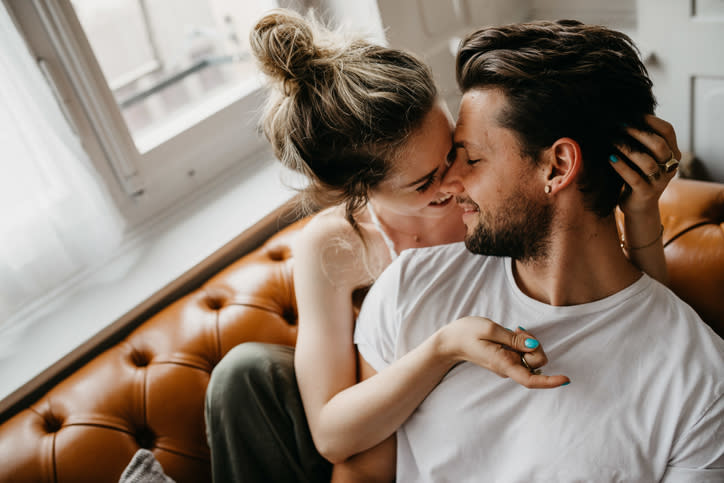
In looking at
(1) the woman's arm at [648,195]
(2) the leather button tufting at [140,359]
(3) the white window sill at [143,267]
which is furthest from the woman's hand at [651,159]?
(2) the leather button tufting at [140,359]

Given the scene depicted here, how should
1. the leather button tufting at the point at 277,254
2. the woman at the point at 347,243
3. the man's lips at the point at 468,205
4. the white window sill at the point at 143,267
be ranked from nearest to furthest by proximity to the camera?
1. the woman at the point at 347,243
2. the man's lips at the point at 468,205
3. the white window sill at the point at 143,267
4. the leather button tufting at the point at 277,254

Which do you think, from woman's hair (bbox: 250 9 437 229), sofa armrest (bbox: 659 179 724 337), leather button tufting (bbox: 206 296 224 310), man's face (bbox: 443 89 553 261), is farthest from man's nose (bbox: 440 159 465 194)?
leather button tufting (bbox: 206 296 224 310)

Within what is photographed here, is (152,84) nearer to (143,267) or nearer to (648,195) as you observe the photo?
(143,267)

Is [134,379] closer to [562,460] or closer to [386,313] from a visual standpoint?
[386,313]

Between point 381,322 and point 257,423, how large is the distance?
1.09 feet

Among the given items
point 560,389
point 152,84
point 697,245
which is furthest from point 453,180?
point 152,84

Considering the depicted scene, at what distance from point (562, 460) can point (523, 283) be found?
0.32 metres

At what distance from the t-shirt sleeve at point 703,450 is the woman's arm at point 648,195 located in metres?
0.30

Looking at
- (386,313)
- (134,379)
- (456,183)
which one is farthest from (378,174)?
(134,379)

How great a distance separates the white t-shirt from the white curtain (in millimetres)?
786

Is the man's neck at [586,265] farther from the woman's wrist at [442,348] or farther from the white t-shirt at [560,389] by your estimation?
the woman's wrist at [442,348]

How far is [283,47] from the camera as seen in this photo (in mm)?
1068

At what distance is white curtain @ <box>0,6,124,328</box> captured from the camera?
4.44 feet

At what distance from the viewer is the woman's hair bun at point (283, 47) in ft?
3.51
